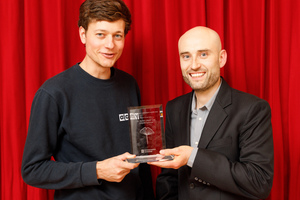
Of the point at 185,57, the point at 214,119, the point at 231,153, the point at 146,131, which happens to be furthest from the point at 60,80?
the point at 231,153

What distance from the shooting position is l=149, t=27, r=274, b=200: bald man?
1.31 meters

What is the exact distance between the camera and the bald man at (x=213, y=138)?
1.31 m

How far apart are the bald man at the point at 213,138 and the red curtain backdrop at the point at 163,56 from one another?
1.65ft

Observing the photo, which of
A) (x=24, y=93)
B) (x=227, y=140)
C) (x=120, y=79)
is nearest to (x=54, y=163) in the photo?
(x=120, y=79)

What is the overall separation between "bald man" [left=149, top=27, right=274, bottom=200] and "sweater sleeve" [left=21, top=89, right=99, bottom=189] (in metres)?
0.35

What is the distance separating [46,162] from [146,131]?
0.50 metres

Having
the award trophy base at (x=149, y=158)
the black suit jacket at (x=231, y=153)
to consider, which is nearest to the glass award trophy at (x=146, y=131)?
the award trophy base at (x=149, y=158)

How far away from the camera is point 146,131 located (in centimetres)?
136

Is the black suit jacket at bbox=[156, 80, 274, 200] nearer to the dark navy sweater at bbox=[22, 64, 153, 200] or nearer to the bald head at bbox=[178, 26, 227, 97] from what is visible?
the bald head at bbox=[178, 26, 227, 97]

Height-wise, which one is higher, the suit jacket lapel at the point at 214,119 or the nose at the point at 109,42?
the nose at the point at 109,42

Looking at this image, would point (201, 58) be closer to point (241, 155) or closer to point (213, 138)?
point (213, 138)

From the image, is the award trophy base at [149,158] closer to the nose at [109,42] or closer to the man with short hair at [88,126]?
the man with short hair at [88,126]

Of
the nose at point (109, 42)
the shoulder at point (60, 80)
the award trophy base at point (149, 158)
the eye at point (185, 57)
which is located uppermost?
the nose at point (109, 42)

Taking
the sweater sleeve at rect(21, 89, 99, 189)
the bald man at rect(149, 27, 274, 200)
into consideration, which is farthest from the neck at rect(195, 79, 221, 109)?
the sweater sleeve at rect(21, 89, 99, 189)
